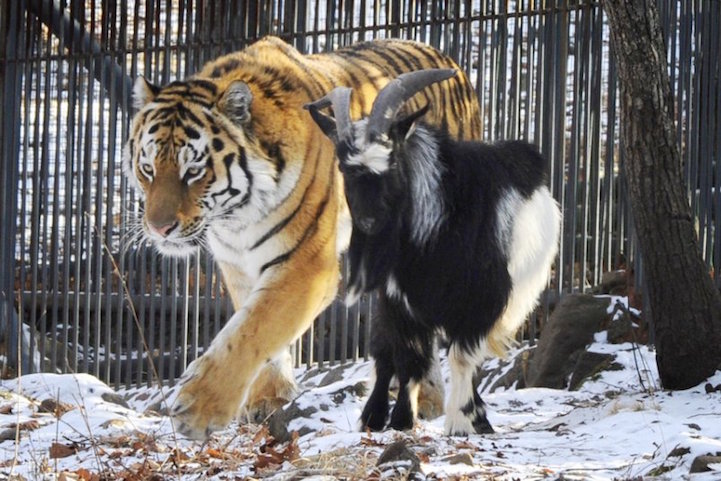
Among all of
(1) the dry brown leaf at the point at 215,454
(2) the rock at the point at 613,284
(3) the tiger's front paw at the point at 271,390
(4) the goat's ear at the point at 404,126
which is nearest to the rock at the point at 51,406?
(3) the tiger's front paw at the point at 271,390

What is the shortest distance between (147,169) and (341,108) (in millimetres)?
955

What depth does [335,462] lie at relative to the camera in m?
4.11

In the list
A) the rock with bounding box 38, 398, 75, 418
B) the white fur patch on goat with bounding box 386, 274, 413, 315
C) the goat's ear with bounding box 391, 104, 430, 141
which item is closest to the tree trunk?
the goat's ear with bounding box 391, 104, 430, 141

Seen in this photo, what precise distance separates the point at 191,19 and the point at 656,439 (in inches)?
212

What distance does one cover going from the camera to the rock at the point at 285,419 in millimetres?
5362

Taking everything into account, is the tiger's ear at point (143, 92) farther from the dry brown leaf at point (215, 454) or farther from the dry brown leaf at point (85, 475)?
the dry brown leaf at point (85, 475)

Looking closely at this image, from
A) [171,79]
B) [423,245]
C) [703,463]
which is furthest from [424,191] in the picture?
[171,79]

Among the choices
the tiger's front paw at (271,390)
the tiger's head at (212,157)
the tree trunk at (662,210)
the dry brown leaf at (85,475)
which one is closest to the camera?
the dry brown leaf at (85,475)

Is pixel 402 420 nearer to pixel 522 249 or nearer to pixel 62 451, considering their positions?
pixel 522 249

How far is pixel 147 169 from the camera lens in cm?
546

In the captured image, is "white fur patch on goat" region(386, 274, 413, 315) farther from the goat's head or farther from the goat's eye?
the goat's eye

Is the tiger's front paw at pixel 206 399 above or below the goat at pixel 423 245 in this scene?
below

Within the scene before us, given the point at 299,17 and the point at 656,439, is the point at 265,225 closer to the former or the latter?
the point at 656,439

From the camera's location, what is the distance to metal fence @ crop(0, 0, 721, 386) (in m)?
7.59
